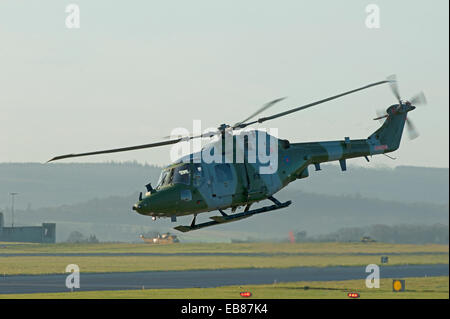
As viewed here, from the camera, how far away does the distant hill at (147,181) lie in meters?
91.6

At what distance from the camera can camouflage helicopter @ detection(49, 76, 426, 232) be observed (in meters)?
31.4

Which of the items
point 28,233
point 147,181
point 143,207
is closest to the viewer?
point 143,207

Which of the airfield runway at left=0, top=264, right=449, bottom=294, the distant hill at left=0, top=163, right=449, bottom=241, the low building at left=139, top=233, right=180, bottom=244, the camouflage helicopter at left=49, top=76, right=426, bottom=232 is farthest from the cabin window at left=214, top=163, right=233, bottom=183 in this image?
the low building at left=139, top=233, right=180, bottom=244

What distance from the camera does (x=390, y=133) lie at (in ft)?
133

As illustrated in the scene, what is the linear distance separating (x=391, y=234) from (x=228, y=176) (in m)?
57.5

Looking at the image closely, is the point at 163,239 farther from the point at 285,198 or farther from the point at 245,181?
the point at 245,181

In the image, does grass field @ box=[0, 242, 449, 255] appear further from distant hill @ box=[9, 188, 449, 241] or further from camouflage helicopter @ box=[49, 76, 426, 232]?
camouflage helicopter @ box=[49, 76, 426, 232]

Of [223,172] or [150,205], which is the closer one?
[150,205]

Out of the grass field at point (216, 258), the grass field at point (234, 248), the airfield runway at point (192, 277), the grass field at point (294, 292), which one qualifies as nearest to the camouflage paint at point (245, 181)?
the grass field at point (294, 292)

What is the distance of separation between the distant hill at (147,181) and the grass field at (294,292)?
24.8 metres

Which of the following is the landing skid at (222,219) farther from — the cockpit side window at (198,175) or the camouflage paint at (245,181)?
the cockpit side window at (198,175)

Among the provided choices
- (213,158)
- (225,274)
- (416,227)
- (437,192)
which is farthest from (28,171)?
(437,192)

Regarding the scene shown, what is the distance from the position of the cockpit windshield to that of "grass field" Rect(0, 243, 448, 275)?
32.0 metres

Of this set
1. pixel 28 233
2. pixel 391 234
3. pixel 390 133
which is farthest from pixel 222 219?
pixel 28 233
